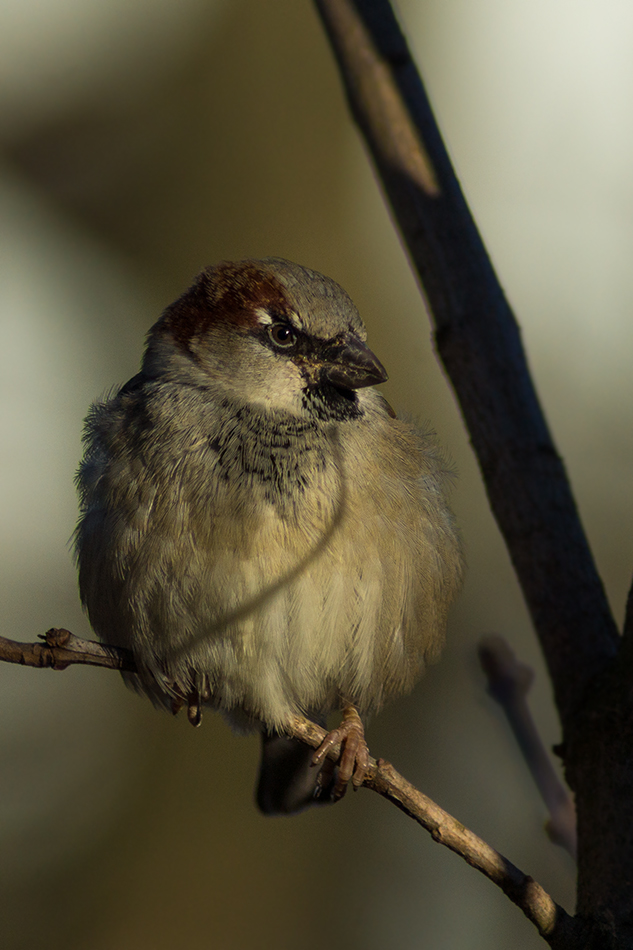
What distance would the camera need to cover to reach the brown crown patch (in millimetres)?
2092

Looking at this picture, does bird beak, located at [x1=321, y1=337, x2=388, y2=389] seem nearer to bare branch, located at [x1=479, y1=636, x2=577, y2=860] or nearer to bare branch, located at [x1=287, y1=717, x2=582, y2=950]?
bare branch, located at [x1=479, y1=636, x2=577, y2=860]

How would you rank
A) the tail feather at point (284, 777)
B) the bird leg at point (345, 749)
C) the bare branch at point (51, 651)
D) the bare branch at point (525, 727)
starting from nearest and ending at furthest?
the bare branch at point (51, 651)
the bird leg at point (345, 749)
the bare branch at point (525, 727)
the tail feather at point (284, 777)

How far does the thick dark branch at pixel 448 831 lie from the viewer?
54.6 inches

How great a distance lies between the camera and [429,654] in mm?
2250

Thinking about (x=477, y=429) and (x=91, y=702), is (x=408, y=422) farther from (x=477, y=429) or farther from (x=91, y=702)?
(x=91, y=702)

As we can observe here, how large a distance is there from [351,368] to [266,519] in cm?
45

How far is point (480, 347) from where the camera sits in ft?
6.47

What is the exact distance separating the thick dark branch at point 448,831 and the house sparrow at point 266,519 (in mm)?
383

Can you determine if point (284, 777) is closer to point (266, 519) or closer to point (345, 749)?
point (345, 749)

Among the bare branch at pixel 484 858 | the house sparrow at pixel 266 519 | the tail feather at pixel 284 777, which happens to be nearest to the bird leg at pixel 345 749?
the house sparrow at pixel 266 519

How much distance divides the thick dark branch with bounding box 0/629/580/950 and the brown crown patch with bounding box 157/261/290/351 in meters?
0.97

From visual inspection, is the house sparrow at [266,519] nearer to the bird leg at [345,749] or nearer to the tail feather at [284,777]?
the bird leg at [345,749]

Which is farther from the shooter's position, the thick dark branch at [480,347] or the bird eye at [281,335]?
the bird eye at [281,335]

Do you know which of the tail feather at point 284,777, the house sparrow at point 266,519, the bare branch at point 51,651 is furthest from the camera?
the tail feather at point 284,777
